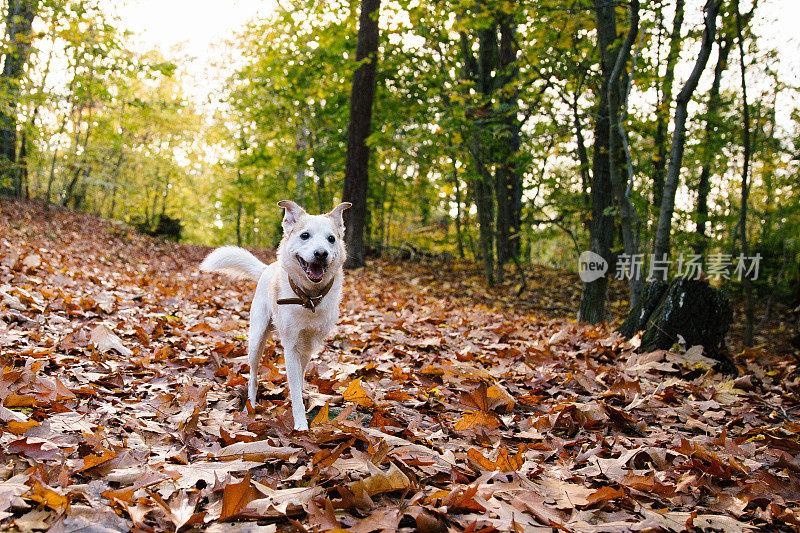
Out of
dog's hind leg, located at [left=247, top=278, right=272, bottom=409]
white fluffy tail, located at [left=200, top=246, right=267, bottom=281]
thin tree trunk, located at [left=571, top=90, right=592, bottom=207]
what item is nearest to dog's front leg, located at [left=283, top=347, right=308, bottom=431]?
dog's hind leg, located at [left=247, top=278, right=272, bottom=409]

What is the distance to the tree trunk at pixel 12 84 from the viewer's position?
9.85 metres

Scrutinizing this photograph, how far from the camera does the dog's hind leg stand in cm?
359

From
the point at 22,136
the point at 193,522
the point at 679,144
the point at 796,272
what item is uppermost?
the point at 22,136

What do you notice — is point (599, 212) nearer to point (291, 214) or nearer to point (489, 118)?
point (489, 118)

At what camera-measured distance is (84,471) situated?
7.04 ft

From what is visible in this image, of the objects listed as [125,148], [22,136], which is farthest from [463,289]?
[125,148]

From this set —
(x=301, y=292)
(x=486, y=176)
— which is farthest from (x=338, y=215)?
(x=486, y=176)

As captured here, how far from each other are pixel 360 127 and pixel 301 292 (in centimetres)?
911

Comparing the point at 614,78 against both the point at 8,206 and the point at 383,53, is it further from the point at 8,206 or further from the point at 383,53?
the point at 8,206

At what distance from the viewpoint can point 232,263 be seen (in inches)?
165

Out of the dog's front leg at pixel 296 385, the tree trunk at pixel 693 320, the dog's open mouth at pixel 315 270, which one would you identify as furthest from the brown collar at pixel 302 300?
the tree trunk at pixel 693 320

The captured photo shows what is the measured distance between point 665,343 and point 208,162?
27.1 m

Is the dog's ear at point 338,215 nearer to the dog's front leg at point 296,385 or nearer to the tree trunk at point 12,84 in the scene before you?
the dog's front leg at point 296,385

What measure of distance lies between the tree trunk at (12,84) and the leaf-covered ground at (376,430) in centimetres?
611
